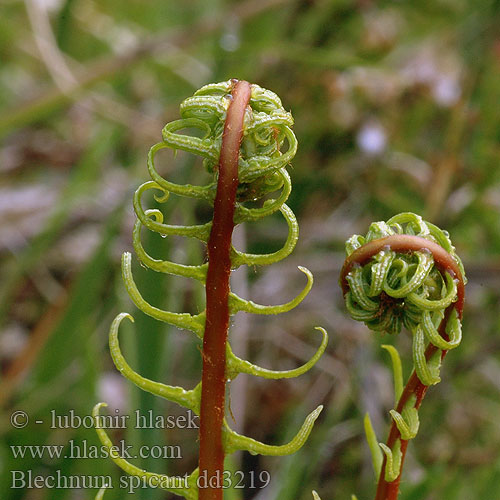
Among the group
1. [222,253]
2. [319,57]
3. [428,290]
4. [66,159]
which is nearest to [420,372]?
[428,290]

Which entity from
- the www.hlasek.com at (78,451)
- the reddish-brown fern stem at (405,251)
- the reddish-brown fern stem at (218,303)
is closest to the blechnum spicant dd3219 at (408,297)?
the reddish-brown fern stem at (405,251)

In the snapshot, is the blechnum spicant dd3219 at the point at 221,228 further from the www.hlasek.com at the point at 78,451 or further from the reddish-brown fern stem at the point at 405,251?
the www.hlasek.com at the point at 78,451

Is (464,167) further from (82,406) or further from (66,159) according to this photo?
(66,159)

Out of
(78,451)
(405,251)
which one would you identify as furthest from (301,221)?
(405,251)

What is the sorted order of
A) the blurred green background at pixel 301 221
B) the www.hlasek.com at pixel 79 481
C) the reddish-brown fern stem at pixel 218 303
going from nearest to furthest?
the reddish-brown fern stem at pixel 218 303 → the www.hlasek.com at pixel 79 481 → the blurred green background at pixel 301 221

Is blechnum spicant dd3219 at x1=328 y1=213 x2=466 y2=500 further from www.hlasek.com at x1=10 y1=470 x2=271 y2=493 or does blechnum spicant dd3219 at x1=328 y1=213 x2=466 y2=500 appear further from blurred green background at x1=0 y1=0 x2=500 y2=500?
blurred green background at x1=0 y1=0 x2=500 y2=500

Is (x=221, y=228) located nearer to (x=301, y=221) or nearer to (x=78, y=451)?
(x=78, y=451)

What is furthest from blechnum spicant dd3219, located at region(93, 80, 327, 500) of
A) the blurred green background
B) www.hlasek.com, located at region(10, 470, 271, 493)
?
the blurred green background
